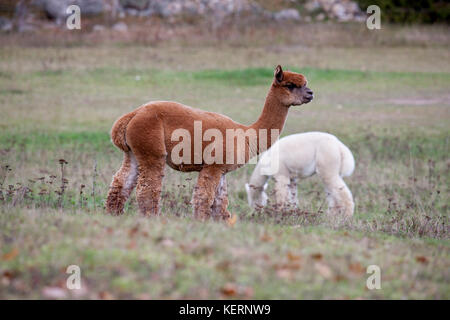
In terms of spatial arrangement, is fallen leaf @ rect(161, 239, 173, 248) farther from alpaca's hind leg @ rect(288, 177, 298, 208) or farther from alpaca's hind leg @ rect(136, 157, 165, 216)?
alpaca's hind leg @ rect(288, 177, 298, 208)

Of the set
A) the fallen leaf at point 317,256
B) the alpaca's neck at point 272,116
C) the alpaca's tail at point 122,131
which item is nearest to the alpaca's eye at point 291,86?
the alpaca's neck at point 272,116

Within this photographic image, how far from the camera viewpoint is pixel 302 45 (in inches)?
1147

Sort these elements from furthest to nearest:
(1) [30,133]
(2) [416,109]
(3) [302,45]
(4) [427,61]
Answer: (3) [302,45], (4) [427,61], (2) [416,109], (1) [30,133]

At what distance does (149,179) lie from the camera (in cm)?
713

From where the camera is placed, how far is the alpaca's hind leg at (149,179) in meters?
7.11

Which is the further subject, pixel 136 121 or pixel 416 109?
pixel 416 109

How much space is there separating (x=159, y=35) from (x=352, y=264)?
26095 millimetres

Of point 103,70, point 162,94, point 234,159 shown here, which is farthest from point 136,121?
point 103,70

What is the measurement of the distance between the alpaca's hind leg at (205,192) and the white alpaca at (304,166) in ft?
9.99

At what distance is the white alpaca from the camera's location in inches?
407

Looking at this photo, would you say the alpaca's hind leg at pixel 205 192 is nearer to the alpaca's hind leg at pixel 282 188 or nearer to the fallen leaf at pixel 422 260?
the fallen leaf at pixel 422 260

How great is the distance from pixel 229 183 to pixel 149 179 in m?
4.45

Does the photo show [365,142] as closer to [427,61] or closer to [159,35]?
[427,61]

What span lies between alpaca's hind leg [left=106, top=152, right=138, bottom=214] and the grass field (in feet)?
0.75
